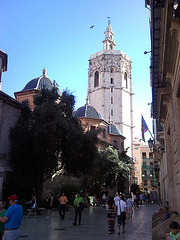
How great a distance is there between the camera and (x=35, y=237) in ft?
29.8

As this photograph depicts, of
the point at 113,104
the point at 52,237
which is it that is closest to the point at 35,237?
the point at 52,237

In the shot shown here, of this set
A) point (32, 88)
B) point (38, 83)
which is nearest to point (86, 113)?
point (38, 83)

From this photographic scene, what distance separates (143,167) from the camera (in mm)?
77000

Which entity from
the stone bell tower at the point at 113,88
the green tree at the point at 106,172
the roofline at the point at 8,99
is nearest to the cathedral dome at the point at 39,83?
the roofline at the point at 8,99

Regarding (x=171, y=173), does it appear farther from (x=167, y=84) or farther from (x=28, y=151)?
(x=28, y=151)

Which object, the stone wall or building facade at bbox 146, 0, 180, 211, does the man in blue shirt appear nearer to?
building facade at bbox 146, 0, 180, 211

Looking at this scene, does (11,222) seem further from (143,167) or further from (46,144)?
(143,167)

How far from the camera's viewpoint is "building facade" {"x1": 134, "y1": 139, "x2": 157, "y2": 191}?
75.6 metres

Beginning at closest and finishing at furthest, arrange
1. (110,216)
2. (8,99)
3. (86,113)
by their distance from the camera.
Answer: (110,216) → (8,99) → (86,113)

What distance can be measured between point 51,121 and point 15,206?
14.8m

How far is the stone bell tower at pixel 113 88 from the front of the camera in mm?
70062

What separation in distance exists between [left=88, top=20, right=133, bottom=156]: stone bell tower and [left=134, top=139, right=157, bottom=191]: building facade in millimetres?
11481

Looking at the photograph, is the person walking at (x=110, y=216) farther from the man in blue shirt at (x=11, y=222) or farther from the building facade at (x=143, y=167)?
the building facade at (x=143, y=167)

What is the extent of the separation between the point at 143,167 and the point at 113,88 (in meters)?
26.3
